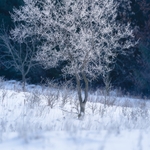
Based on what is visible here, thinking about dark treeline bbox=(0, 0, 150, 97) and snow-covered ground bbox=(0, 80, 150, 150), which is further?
dark treeline bbox=(0, 0, 150, 97)

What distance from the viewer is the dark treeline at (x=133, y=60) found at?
839 inches

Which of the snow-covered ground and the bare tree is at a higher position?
the bare tree

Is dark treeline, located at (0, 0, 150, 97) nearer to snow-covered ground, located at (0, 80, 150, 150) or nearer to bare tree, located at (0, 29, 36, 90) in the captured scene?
bare tree, located at (0, 29, 36, 90)

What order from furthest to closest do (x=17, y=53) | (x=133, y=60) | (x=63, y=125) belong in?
(x=133, y=60)
(x=17, y=53)
(x=63, y=125)

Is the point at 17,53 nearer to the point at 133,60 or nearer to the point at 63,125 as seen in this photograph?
the point at 133,60

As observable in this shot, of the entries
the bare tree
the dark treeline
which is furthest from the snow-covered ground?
the bare tree

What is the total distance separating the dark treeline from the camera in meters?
21.3

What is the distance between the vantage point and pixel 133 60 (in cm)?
2306

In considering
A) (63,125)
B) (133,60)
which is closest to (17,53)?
(133,60)

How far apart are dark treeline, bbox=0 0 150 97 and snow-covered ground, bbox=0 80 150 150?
8628 mm

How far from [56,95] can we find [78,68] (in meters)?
1.53

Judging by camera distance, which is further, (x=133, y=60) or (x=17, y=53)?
(x=133, y=60)

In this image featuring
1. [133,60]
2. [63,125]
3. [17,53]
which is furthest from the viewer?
[133,60]

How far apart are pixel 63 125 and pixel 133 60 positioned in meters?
16.1
